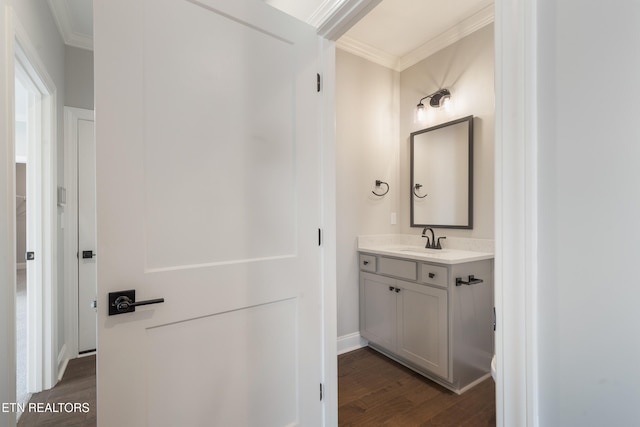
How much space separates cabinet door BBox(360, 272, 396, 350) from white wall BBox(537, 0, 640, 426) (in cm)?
174

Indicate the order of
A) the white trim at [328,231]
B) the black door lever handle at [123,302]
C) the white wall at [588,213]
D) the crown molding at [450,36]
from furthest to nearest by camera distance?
the crown molding at [450,36] < the white trim at [328,231] < the black door lever handle at [123,302] < the white wall at [588,213]

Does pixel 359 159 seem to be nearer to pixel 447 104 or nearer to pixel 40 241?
pixel 447 104

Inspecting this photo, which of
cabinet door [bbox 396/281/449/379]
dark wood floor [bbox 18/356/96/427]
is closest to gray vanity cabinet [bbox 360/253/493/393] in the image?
cabinet door [bbox 396/281/449/379]

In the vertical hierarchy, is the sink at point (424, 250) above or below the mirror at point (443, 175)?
below

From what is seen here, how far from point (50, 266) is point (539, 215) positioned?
2.85 metres

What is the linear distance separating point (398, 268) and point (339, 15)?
176 centimetres

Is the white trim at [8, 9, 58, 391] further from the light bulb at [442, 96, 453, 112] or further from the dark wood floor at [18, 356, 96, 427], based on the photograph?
the light bulb at [442, 96, 453, 112]

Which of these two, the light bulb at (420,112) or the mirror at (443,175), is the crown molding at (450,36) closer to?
the light bulb at (420,112)

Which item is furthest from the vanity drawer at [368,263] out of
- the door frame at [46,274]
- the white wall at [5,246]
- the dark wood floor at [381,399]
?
the door frame at [46,274]

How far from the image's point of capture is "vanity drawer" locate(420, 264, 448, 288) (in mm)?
1947

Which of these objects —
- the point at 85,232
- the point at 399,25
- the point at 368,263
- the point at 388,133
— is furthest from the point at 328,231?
the point at 85,232

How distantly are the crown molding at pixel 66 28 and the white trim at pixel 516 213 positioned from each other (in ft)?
9.76

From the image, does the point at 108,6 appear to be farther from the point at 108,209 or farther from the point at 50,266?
the point at 50,266

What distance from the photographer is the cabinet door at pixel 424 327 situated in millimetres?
1966
